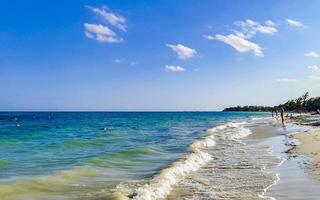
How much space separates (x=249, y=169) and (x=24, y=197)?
8.70 meters

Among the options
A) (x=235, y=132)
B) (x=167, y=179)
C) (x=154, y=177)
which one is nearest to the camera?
(x=167, y=179)

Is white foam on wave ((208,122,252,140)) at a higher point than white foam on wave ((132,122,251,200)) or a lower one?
higher

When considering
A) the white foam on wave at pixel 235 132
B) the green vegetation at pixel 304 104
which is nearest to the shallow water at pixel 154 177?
the white foam on wave at pixel 235 132

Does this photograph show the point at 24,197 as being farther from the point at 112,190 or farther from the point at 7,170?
the point at 7,170

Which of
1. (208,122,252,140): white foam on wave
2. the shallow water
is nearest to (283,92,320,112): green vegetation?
(208,122,252,140): white foam on wave

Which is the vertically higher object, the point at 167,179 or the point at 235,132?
the point at 235,132

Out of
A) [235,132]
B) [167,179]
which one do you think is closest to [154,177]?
[167,179]

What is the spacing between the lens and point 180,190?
43.0ft

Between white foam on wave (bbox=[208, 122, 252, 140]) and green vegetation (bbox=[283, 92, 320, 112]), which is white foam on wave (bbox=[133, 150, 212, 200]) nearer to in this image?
white foam on wave (bbox=[208, 122, 252, 140])

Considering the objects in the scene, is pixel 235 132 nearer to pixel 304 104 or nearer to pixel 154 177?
pixel 154 177

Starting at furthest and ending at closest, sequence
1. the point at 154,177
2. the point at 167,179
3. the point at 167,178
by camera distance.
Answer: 1. the point at 154,177
2. the point at 167,178
3. the point at 167,179

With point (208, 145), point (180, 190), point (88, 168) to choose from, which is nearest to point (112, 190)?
point (180, 190)

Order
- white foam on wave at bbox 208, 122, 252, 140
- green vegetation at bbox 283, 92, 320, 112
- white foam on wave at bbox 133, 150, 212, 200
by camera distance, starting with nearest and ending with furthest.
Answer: white foam on wave at bbox 133, 150, 212, 200 → white foam on wave at bbox 208, 122, 252, 140 → green vegetation at bbox 283, 92, 320, 112

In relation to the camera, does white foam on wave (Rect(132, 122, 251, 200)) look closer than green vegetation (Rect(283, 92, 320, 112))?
Yes
